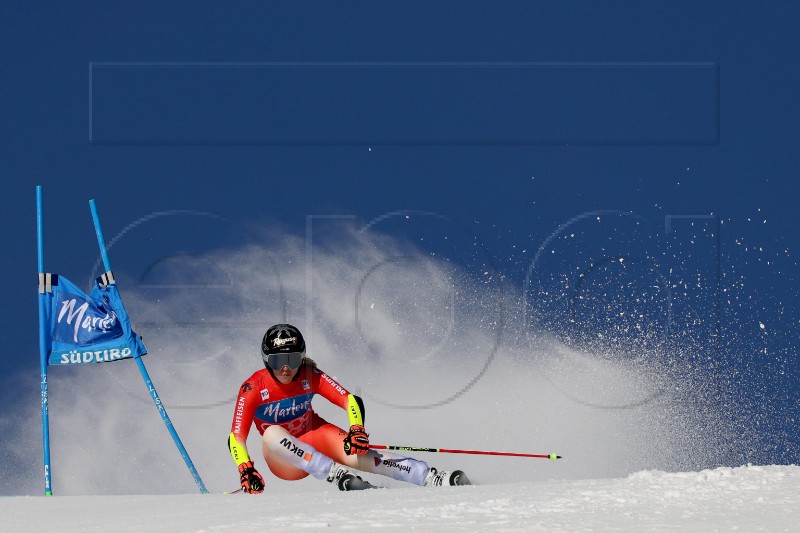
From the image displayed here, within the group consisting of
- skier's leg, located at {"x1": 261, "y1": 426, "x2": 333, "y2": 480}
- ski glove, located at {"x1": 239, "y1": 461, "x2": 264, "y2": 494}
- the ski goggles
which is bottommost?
ski glove, located at {"x1": 239, "y1": 461, "x2": 264, "y2": 494}

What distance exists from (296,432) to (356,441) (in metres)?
0.49

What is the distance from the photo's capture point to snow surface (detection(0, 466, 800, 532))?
5152 mm

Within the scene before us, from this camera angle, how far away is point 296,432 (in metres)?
7.75

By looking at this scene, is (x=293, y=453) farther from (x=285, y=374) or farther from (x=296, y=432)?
(x=285, y=374)

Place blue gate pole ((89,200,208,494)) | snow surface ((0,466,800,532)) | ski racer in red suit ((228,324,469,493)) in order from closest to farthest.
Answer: snow surface ((0,466,800,532)) < ski racer in red suit ((228,324,469,493)) < blue gate pole ((89,200,208,494))

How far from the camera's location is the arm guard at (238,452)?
24.0 feet

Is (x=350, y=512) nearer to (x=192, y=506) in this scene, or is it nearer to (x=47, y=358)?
(x=192, y=506)

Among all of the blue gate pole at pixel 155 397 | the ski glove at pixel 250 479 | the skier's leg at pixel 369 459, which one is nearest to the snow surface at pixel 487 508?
the ski glove at pixel 250 479

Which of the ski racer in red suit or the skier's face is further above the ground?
the skier's face

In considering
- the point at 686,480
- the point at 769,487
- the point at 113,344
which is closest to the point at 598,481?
the point at 686,480

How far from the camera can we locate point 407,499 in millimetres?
5957

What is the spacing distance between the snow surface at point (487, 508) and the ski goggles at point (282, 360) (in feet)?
3.71

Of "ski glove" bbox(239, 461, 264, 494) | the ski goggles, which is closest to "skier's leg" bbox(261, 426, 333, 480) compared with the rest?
"ski glove" bbox(239, 461, 264, 494)

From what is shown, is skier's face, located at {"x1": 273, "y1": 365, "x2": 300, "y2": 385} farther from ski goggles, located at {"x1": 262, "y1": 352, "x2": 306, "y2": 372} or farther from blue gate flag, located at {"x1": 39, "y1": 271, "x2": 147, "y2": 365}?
blue gate flag, located at {"x1": 39, "y1": 271, "x2": 147, "y2": 365}
